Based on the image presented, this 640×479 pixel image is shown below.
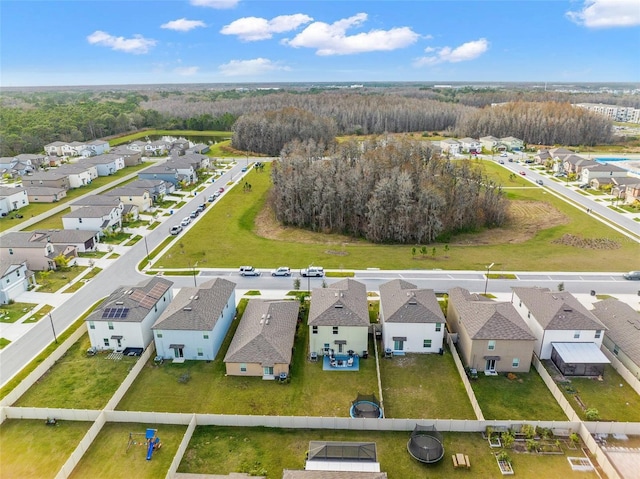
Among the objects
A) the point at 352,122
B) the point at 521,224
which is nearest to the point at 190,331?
the point at 521,224

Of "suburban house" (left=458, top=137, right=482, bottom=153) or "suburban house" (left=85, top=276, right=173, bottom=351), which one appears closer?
"suburban house" (left=85, top=276, right=173, bottom=351)

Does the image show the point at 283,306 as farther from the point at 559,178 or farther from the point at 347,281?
the point at 559,178

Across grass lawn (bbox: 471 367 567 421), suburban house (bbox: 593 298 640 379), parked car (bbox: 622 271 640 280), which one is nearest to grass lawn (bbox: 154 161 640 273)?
parked car (bbox: 622 271 640 280)

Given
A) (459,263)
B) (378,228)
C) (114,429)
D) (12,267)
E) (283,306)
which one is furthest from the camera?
(378,228)

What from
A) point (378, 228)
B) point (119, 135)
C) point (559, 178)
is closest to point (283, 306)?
point (378, 228)

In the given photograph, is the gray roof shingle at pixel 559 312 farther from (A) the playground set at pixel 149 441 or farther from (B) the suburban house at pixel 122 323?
(B) the suburban house at pixel 122 323

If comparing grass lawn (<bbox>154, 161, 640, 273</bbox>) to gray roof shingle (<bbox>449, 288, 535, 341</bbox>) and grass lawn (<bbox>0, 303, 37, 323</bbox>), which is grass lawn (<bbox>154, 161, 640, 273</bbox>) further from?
gray roof shingle (<bbox>449, 288, 535, 341</bbox>)

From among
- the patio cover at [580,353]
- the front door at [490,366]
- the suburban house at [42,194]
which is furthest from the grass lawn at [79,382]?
the suburban house at [42,194]
